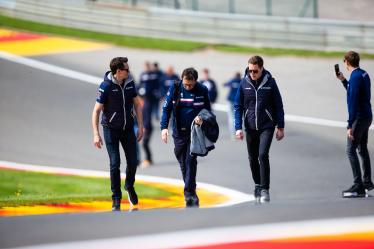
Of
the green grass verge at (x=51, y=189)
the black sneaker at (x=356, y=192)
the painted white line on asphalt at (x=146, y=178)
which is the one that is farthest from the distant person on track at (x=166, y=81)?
the black sneaker at (x=356, y=192)

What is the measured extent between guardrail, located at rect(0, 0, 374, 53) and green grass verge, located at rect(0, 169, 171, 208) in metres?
14.9

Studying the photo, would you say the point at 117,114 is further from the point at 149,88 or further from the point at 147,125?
the point at 149,88

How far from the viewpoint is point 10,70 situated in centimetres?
3203

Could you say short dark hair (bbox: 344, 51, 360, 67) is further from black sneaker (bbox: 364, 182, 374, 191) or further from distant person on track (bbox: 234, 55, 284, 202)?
black sneaker (bbox: 364, 182, 374, 191)

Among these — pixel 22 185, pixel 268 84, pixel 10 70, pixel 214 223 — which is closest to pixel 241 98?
pixel 268 84

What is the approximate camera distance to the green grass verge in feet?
53.2

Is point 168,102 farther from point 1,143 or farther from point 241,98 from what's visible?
point 1,143

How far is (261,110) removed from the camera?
560 inches

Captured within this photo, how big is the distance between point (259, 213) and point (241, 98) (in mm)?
4124

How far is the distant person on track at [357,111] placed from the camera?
14570 mm

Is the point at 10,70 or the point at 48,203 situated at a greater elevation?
the point at 10,70

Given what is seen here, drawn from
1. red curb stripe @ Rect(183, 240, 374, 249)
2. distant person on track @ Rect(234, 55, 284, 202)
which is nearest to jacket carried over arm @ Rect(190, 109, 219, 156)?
distant person on track @ Rect(234, 55, 284, 202)

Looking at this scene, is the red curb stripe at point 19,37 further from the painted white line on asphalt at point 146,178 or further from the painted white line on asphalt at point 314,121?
the painted white line on asphalt at point 146,178

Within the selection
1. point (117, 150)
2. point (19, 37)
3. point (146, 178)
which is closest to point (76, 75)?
point (19, 37)
